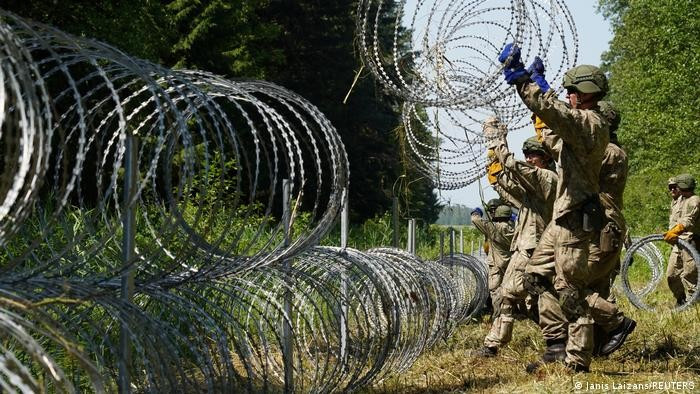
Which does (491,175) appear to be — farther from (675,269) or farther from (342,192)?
(675,269)

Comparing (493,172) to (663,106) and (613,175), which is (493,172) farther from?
(663,106)

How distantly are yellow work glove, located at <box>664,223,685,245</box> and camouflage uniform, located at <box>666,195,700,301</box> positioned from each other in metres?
0.08

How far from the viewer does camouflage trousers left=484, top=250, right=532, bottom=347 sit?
8.41 metres

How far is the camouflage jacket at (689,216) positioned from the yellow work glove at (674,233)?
4.1 inches

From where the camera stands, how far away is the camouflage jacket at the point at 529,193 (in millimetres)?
8086

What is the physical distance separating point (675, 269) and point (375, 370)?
866 cm

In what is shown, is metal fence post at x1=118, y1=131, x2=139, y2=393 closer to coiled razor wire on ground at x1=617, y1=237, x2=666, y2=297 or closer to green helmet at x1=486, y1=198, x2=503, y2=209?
green helmet at x1=486, y1=198, x2=503, y2=209

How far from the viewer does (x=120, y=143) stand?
14.2 ft

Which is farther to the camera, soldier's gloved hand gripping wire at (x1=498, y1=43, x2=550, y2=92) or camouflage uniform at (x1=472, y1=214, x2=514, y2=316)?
camouflage uniform at (x1=472, y1=214, x2=514, y2=316)

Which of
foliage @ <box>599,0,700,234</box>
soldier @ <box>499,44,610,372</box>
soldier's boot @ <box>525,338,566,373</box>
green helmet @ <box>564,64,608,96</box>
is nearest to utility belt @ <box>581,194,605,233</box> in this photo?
soldier @ <box>499,44,610,372</box>

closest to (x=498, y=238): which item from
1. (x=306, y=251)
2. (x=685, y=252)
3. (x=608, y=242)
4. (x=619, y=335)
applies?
(x=685, y=252)

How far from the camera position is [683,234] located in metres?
13.5

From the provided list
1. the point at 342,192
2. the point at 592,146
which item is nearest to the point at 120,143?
the point at 342,192

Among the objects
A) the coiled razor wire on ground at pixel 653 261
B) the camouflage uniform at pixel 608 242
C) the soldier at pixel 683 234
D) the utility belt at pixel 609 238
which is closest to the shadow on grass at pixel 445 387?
the camouflage uniform at pixel 608 242
